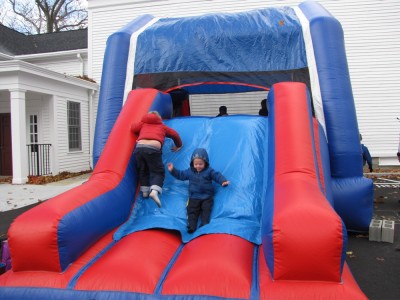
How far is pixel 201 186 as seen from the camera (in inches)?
165

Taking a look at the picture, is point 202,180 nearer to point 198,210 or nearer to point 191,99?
point 198,210

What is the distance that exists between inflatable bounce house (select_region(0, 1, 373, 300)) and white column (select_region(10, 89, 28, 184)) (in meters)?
5.09

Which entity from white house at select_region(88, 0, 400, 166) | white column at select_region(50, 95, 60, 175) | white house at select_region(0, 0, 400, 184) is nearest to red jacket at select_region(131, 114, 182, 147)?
white house at select_region(0, 0, 400, 184)

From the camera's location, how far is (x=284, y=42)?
5.75 m

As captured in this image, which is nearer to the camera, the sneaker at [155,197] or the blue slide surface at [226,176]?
the blue slide surface at [226,176]

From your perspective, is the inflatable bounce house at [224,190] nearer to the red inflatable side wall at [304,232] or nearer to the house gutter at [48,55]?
the red inflatable side wall at [304,232]

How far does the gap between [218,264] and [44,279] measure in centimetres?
134

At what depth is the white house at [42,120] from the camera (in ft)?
33.2

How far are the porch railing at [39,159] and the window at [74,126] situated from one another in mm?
1004

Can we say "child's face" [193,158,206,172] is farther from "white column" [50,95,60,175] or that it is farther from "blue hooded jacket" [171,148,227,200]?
"white column" [50,95,60,175]

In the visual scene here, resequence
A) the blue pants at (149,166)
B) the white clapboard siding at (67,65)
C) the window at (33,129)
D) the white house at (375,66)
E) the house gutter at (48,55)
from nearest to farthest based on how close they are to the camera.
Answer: the blue pants at (149,166)
the white house at (375,66)
the window at (33,129)
the house gutter at (48,55)
the white clapboard siding at (67,65)

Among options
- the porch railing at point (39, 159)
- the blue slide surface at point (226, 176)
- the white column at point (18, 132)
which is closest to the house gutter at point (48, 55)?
the porch railing at point (39, 159)

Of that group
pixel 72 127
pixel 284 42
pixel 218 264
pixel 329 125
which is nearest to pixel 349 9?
pixel 284 42

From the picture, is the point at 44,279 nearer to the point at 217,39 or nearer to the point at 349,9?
the point at 217,39
